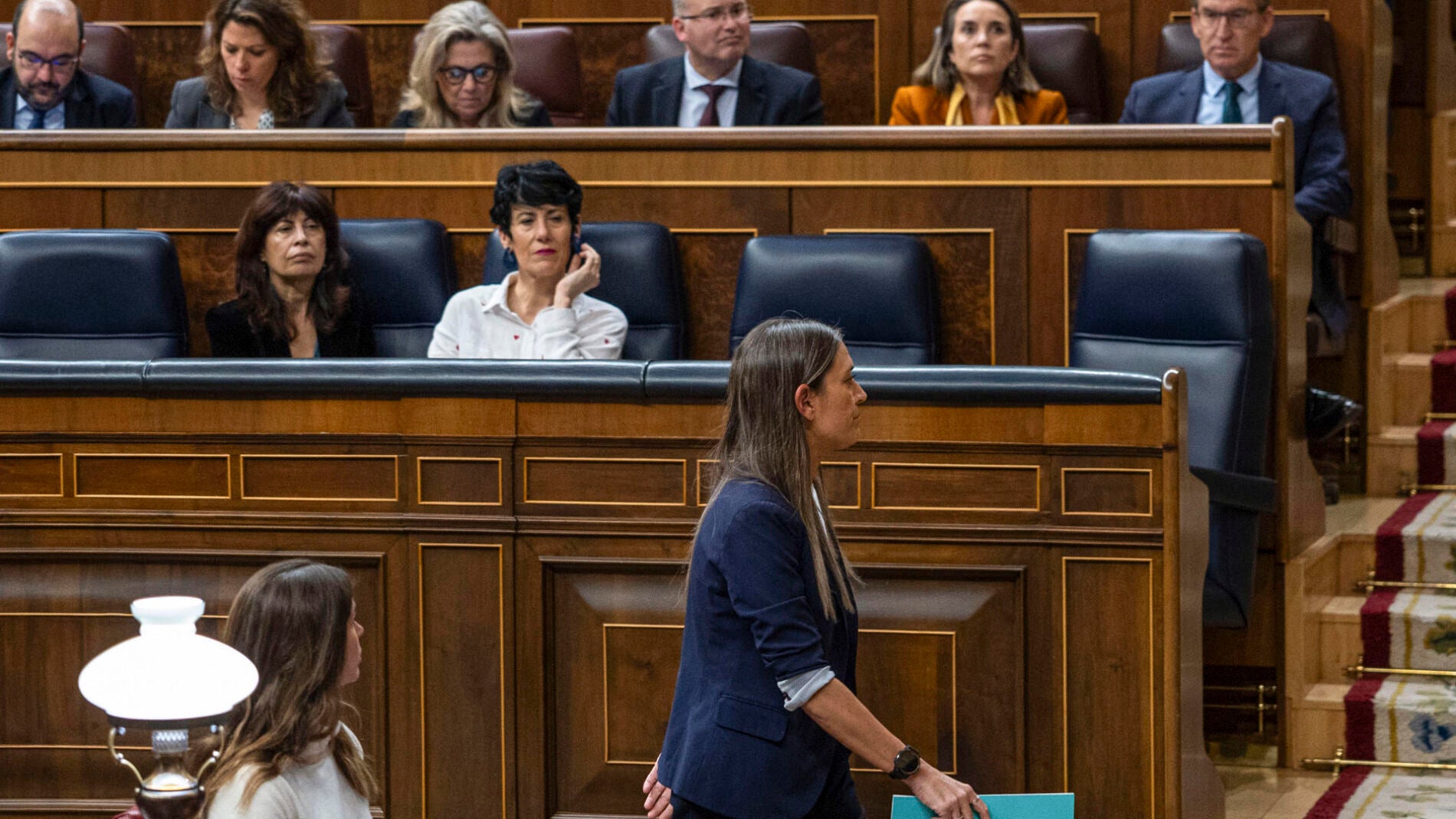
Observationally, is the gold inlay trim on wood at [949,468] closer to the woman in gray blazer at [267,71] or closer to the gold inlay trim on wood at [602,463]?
the gold inlay trim on wood at [602,463]

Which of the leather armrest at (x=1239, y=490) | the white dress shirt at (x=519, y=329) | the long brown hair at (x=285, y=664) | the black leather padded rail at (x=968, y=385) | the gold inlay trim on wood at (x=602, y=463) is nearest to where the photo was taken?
the long brown hair at (x=285, y=664)

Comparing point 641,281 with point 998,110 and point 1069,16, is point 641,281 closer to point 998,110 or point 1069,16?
point 998,110

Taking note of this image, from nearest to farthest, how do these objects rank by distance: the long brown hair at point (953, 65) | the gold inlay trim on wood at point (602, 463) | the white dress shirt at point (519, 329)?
the gold inlay trim on wood at point (602, 463)
the white dress shirt at point (519, 329)
the long brown hair at point (953, 65)

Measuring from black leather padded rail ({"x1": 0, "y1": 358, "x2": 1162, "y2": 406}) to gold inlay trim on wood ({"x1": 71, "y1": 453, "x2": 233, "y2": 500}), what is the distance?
75 mm

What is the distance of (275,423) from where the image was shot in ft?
7.06

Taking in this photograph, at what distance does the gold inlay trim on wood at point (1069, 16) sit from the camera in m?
3.90

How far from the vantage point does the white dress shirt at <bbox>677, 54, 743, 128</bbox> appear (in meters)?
3.48

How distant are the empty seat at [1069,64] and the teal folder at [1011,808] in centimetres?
236

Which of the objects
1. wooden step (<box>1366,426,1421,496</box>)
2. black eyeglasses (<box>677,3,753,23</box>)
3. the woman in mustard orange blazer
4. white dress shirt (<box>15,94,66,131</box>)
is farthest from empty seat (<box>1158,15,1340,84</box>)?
white dress shirt (<box>15,94,66,131</box>)

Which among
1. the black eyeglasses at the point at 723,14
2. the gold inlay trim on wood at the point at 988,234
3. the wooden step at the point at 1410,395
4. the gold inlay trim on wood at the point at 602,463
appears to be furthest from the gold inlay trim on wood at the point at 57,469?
the wooden step at the point at 1410,395

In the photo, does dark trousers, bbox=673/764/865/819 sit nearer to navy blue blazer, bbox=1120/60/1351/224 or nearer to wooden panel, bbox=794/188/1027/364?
wooden panel, bbox=794/188/1027/364

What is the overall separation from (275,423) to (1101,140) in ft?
4.54

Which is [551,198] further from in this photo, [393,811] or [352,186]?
[393,811]

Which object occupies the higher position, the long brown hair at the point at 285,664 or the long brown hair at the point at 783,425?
the long brown hair at the point at 783,425
